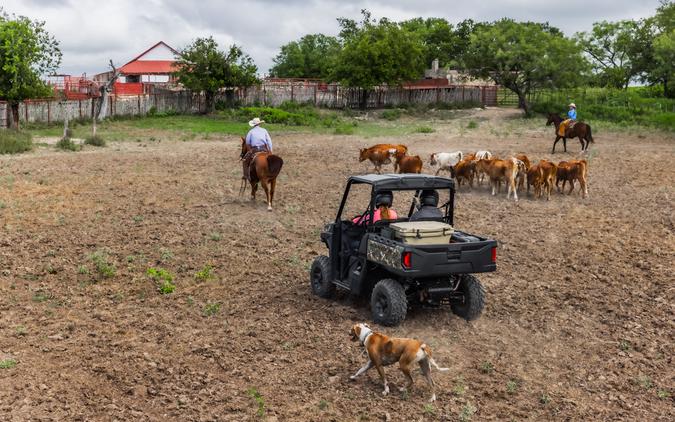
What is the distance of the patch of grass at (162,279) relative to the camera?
39.0ft

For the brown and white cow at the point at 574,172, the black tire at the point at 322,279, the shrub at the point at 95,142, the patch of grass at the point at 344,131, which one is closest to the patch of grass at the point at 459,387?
the black tire at the point at 322,279

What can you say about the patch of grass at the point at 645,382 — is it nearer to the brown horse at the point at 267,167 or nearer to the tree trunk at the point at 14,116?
the brown horse at the point at 267,167

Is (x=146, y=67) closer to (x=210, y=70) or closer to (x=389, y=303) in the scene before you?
(x=210, y=70)

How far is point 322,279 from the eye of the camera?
37.1 ft

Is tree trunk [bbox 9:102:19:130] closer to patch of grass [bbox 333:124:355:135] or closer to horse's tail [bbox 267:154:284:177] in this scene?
patch of grass [bbox 333:124:355:135]

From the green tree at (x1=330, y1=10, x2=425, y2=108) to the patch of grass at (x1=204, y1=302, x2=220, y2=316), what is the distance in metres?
38.2

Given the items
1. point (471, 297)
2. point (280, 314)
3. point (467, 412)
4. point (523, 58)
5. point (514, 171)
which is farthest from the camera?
Answer: point (523, 58)

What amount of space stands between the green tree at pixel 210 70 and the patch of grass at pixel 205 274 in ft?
105

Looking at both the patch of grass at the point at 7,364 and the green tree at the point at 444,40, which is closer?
the patch of grass at the point at 7,364

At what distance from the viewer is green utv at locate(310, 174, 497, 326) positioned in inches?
380

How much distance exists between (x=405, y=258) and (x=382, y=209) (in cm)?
146

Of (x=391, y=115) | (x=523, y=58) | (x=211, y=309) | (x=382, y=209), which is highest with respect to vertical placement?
(x=523, y=58)

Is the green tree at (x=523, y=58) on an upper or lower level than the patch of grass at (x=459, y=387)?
upper

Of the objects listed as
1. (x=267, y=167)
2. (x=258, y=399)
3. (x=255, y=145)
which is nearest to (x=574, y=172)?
(x=267, y=167)
